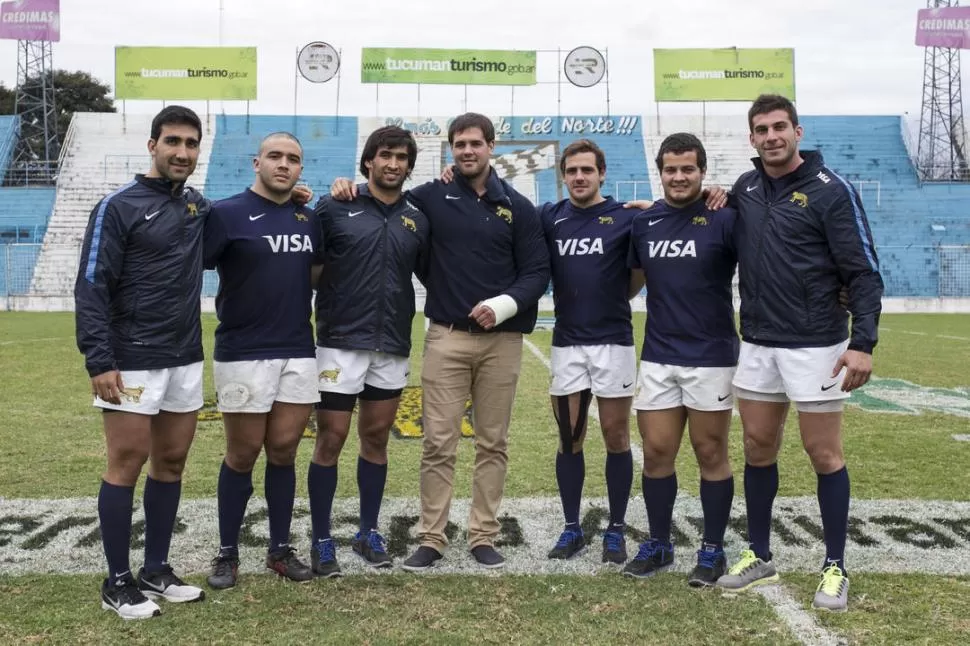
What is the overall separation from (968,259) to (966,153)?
17.2 meters

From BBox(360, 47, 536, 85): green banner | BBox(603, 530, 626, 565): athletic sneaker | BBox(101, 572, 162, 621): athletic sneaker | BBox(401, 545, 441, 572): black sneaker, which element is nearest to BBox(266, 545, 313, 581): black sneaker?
BBox(401, 545, 441, 572): black sneaker

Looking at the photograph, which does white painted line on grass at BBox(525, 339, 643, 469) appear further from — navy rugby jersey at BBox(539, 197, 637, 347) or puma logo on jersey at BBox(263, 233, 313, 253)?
puma logo on jersey at BBox(263, 233, 313, 253)

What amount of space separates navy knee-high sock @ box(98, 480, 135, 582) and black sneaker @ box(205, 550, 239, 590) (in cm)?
40

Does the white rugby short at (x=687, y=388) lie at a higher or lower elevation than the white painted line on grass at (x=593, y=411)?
higher

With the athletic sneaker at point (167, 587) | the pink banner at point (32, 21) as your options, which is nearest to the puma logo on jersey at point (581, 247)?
the athletic sneaker at point (167, 587)

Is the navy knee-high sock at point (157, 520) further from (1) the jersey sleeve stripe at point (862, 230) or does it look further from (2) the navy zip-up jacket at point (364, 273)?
(1) the jersey sleeve stripe at point (862, 230)

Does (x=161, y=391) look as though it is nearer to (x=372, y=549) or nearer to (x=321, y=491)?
(x=321, y=491)

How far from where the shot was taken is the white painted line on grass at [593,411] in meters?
6.92

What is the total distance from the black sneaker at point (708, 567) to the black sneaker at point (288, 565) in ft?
5.90

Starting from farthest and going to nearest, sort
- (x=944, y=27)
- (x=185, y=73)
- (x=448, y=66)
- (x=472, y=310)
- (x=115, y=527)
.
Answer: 1. (x=944, y=27)
2. (x=448, y=66)
3. (x=185, y=73)
4. (x=472, y=310)
5. (x=115, y=527)

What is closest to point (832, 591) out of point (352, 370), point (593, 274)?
point (593, 274)

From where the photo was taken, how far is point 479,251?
4617 mm

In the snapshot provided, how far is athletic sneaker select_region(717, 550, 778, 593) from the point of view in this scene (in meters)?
4.08

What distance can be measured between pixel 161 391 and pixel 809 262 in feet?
9.51
